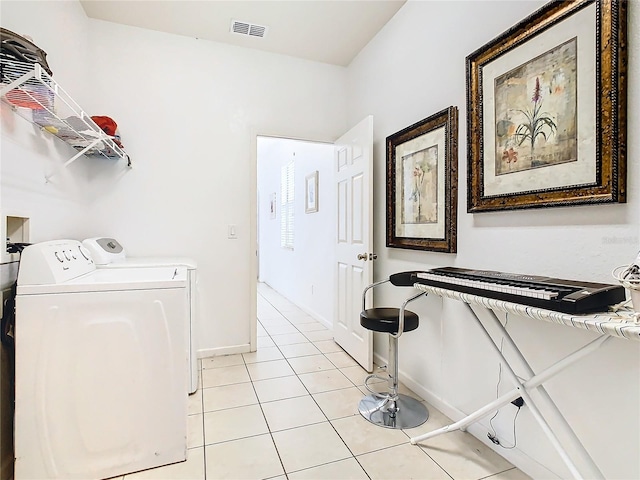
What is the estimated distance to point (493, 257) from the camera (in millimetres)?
1747

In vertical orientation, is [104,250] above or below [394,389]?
above

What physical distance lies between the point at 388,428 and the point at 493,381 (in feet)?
2.12

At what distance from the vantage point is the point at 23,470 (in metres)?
1.48

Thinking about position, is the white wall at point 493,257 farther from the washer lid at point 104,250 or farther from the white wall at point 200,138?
the washer lid at point 104,250

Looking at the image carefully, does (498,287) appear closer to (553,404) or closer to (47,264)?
(553,404)

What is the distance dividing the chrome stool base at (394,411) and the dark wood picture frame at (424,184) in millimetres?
1013

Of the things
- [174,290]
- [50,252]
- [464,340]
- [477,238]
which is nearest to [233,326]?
[174,290]

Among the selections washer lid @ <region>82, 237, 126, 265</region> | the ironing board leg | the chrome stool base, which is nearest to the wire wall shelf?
washer lid @ <region>82, 237, 126, 265</region>

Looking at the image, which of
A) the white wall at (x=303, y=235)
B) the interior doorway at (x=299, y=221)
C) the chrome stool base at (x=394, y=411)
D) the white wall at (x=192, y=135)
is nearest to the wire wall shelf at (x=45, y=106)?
the white wall at (x=192, y=135)

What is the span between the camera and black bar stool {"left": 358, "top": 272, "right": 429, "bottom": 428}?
1990 mm

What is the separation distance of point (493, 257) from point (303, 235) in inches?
129

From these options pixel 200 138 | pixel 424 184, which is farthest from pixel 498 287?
pixel 200 138

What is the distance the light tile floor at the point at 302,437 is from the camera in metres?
1.61

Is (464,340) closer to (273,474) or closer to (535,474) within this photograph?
(535,474)
